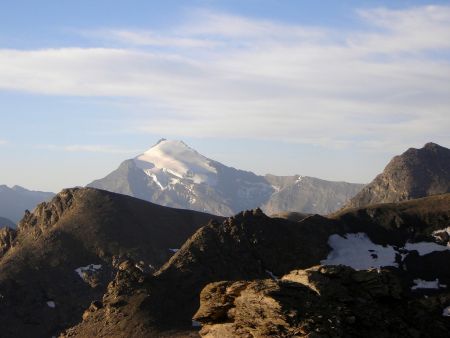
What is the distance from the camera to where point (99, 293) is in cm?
11681

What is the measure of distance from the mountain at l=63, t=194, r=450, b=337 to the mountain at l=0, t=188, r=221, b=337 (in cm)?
2181

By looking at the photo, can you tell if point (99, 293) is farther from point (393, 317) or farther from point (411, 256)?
point (393, 317)

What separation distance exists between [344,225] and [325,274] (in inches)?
3627

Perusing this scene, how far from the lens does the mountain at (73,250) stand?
4328 inches

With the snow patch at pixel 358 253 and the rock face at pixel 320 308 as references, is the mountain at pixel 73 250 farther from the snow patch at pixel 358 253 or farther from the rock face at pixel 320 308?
the rock face at pixel 320 308

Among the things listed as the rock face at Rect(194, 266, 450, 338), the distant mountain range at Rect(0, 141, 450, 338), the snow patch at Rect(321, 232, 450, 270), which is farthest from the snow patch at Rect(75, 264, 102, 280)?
the rock face at Rect(194, 266, 450, 338)

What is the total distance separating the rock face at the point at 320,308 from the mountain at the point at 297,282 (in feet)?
0.19

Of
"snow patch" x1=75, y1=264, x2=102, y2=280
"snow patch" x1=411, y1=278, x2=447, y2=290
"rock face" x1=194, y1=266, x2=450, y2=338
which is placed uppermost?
"rock face" x1=194, y1=266, x2=450, y2=338

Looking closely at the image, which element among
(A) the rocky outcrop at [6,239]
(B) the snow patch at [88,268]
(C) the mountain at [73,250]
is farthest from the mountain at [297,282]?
(A) the rocky outcrop at [6,239]

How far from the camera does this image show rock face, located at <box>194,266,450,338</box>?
29344 mm

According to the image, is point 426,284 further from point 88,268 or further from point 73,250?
point 73,250

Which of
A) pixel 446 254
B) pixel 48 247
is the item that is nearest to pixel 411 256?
pixel 446 254

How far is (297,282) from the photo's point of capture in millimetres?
32219

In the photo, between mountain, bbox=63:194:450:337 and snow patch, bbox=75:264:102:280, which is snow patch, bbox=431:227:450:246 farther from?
snow patch, bbox=75:264:102:280
